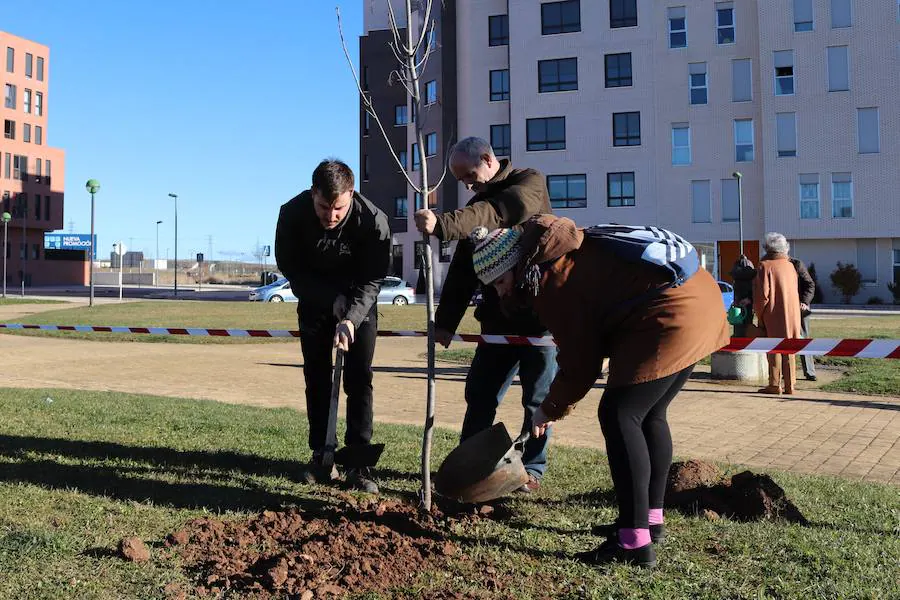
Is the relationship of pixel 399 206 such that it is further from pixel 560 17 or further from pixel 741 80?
pixel 741 80

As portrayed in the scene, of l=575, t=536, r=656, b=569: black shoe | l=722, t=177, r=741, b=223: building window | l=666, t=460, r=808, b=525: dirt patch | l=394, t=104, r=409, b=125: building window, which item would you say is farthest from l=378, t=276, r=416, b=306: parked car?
l=575, t=536, r=656, b=569: black shoe

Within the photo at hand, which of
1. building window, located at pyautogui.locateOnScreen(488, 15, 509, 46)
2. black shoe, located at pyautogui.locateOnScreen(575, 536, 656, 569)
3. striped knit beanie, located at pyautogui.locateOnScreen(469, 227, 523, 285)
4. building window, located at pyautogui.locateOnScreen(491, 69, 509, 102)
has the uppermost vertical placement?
building window, located at pyautogui.locateOnScreen(488, 15, 509, 46)

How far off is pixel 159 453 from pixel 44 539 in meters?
2.10

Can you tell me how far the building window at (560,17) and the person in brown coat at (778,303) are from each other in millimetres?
35478

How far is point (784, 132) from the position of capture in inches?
1563

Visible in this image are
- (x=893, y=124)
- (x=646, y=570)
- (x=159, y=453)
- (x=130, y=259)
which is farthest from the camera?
(x=130, y=259)

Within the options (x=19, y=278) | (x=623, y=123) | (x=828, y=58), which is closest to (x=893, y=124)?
(x=828, y=58)

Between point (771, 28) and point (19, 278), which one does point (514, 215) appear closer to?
point (771, 28)

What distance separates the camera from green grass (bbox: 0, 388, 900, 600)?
329 cm

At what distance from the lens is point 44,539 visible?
3.67 meters

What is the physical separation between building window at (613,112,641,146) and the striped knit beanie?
39.9 meters

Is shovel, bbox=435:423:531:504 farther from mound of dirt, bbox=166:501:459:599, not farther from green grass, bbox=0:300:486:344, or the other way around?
green grass, bbox=0:300:486:344

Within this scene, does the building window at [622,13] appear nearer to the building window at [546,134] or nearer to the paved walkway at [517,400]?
the building window at [546,134]

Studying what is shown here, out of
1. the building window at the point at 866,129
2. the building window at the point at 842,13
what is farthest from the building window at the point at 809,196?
the building window at the point at 842,13
